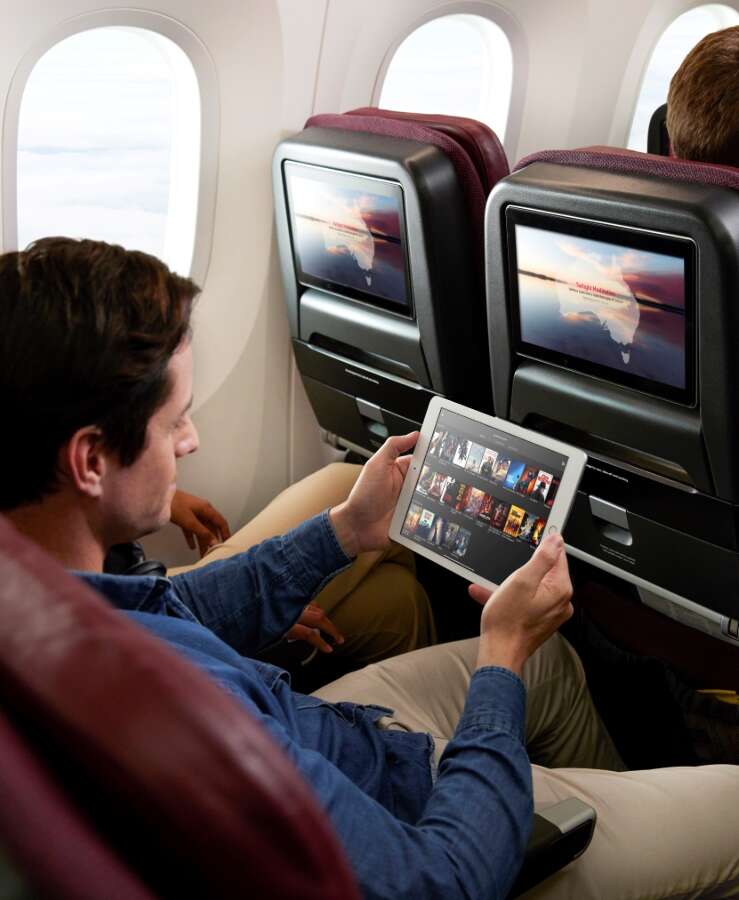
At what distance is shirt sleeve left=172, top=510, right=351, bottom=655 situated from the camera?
6.18ft

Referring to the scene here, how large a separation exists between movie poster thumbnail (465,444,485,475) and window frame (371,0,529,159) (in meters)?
1.75

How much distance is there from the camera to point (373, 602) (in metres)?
2.76

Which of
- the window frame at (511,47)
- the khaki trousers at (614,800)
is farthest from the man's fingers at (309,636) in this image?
the window frame at (511,47)

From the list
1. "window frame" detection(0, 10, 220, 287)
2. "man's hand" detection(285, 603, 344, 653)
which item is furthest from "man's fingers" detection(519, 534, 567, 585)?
"window frame" detection(0, 10, 220, 287)

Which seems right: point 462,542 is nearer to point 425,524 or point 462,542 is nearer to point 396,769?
point 425,524

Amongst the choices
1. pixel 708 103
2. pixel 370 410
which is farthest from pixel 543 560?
pixel 370 410

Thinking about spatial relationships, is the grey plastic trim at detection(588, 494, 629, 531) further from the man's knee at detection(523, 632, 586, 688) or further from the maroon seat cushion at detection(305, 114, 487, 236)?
the maroon seat cushion at detection(305, 114, 487, 236)

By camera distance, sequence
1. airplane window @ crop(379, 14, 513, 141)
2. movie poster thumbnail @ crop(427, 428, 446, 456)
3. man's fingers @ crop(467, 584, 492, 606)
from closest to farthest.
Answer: man's fingers @ crop(467, 584, 492, 606), movie poster thumbnail @ crop(427, 428, 446, 456), airplane window @ crop(379, 14, 513, 141)

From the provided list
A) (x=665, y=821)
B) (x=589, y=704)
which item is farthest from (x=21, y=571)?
(x=589, y=704)

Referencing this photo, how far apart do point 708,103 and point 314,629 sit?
4.47 ft

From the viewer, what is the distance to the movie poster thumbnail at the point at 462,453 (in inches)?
80.0

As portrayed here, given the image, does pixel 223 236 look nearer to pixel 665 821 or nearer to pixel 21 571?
pixel 665 821

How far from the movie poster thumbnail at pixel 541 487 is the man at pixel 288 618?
0.61ft

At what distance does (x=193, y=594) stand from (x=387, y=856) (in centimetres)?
72
